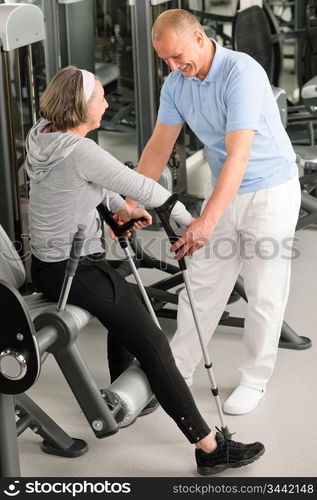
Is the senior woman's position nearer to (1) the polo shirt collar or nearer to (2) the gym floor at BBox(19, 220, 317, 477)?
(2) the gym floor at BBox(19, 220, 317, 477)

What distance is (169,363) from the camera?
3186 millimetres

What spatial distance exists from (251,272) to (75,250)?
96 centimetres

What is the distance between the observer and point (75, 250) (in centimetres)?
296

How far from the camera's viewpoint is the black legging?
317 cm

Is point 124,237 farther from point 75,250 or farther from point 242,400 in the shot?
point 242,400

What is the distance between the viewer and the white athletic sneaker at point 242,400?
3.74m

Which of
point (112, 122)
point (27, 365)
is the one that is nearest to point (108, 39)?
point (112, 122)

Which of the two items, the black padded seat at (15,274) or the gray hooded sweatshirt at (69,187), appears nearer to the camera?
the gray hooded sweatshirt at (69,187)

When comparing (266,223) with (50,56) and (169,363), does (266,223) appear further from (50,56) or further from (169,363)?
(50,56)

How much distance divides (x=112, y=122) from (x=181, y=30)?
3326mm

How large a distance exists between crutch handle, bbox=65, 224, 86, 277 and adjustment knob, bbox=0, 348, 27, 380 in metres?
0.39

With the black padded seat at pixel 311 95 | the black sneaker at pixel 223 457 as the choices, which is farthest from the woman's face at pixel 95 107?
the black padded seat at pixel 311 95

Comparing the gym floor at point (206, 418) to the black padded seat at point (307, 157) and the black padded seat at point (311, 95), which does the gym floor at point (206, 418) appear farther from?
the black padded seat at point (311, 95)

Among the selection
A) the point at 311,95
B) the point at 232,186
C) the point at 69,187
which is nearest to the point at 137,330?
the point at 69,187
